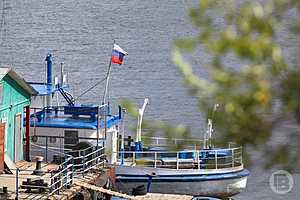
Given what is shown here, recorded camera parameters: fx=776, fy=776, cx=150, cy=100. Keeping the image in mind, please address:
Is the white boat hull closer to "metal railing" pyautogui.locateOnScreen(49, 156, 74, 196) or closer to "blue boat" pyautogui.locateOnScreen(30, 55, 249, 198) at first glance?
"blue boat" pyautogui.locateOnScreen(30, 55, 249, 198)

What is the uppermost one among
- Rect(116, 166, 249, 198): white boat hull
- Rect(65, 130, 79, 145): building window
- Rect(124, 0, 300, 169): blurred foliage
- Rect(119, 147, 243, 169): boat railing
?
Rect(124, 0, 300, 169): blurred foliage

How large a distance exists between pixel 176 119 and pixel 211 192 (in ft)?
46.5

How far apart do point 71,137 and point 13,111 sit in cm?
237

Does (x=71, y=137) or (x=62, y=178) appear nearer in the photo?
(x=62, y=178)

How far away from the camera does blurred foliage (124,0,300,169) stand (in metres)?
3.12

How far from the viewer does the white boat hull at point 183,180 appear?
2430 centimetres

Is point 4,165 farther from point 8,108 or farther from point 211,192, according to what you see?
point 211,192

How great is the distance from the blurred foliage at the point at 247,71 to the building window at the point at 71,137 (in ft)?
61.2

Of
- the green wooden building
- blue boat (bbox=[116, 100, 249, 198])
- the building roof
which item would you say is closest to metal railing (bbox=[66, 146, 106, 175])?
the green wooden building

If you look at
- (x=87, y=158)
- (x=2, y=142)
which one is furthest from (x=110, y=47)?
(x=2, y=142)

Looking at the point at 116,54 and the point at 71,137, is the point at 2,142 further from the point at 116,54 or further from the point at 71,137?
the point at 116,54

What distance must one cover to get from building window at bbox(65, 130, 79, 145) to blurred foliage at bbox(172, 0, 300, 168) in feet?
61.2

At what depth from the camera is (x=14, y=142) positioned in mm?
20484

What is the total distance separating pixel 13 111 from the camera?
2017cm
